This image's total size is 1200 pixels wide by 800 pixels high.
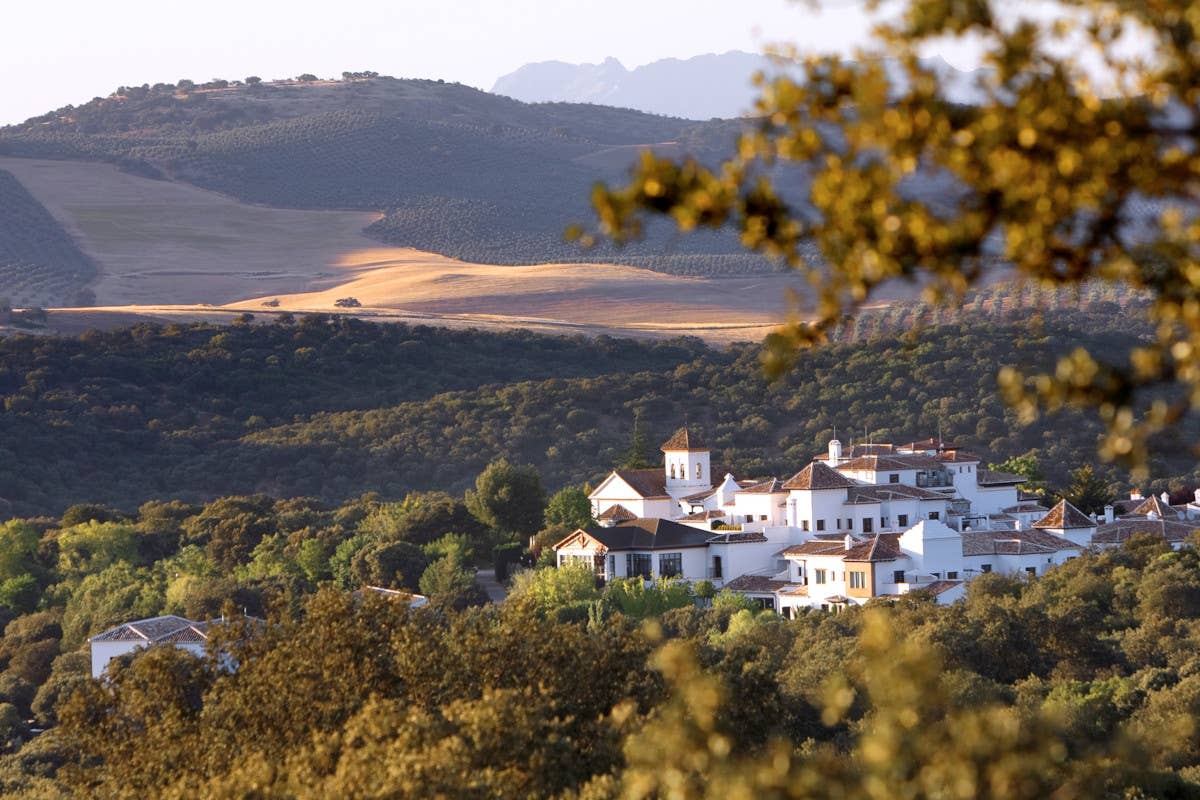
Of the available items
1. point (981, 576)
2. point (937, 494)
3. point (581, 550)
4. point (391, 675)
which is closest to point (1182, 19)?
point (391, 675)

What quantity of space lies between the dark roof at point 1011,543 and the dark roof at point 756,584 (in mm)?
5409

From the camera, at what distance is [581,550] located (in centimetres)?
5684

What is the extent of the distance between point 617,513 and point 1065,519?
1478 cm

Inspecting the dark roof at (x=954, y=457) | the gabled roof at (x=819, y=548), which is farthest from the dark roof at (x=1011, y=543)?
the dark roof at (x=954, y=457)

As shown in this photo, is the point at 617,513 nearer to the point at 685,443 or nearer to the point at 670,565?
the point at 685,443

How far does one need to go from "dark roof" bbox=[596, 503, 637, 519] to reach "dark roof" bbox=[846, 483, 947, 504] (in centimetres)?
782

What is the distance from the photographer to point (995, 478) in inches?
2512

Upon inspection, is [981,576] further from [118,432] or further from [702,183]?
[118,432]

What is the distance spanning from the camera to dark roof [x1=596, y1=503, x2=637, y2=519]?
62719 mm

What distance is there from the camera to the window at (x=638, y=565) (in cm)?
5594

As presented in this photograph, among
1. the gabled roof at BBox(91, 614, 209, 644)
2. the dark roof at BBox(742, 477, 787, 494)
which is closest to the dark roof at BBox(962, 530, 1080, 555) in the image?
the dark roof at BBox(742, 477, 787, 494)

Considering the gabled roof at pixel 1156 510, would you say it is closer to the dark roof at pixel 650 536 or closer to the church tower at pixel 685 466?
the church tower at pixel 685 466

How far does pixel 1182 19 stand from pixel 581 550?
51.6 metres

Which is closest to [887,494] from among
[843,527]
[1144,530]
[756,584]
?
[843,527]
